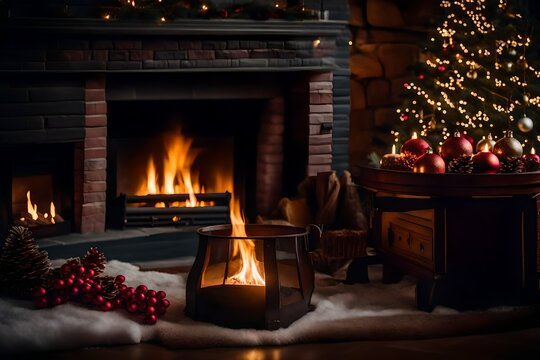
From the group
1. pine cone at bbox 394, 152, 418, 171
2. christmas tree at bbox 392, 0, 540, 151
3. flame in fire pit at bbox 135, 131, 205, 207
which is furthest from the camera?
christmas tree at bbox 392, 0, 540, 151

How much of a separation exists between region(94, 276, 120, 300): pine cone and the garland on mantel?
1.58 m

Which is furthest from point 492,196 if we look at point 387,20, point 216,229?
point 387,20

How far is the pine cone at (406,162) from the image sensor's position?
14.8ft

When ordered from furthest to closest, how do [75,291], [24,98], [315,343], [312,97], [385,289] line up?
[312,97] → [24,98] → [385,289] → [75,291] → [315,343]

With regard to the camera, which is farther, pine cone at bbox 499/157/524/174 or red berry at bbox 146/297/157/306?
pine cone at bbox 499/157/524/174

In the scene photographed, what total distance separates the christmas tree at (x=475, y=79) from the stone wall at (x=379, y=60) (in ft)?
1.14

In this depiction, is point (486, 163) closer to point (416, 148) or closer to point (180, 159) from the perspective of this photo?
point (416, 148)

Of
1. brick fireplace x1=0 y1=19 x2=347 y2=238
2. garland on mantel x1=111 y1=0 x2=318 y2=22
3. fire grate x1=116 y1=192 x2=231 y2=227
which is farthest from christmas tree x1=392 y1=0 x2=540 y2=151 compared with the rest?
fire grate x1=116 y1=192 x2=231 y2=227

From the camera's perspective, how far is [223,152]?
601cm

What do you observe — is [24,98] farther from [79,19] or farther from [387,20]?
[387,20]

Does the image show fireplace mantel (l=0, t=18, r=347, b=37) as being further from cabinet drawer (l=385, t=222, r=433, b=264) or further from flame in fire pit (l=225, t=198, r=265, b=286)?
cabinet drawer (l=385, t=222, r=433, b=264)

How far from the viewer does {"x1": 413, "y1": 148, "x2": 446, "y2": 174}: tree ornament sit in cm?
432

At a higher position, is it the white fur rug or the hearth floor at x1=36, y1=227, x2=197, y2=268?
the hearth floor at x1=36, y1=227, x2=197, y2=268

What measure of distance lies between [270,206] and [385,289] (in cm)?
138
